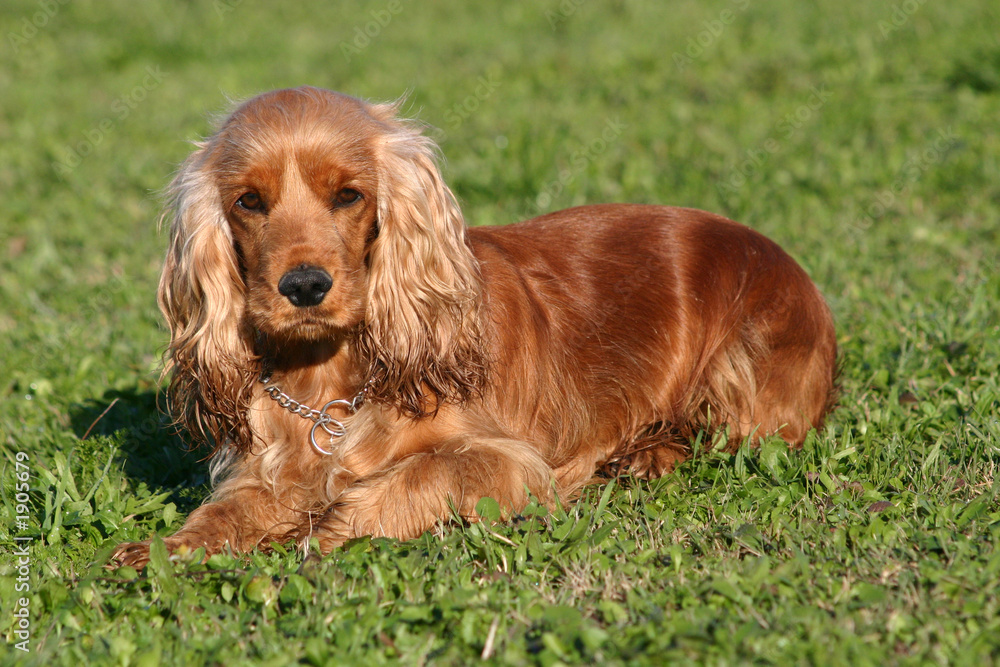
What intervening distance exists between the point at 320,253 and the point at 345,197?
30cm

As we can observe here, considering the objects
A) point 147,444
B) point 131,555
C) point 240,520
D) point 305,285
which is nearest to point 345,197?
point 305,285

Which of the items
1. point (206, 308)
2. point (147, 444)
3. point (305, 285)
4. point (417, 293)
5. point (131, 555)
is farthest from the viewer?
point (147, 444)

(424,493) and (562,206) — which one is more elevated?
(424,493)

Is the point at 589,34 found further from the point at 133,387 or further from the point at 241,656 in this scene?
the point at 241,656

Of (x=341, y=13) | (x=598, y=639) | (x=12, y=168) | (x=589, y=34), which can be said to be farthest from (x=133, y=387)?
(x=341, y=13)

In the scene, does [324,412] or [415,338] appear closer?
[415,338]

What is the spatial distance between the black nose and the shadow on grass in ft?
3.57

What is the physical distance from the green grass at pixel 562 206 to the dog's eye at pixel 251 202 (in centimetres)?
78

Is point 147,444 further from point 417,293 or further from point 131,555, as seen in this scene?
point 417,293

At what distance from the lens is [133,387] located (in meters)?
4.74

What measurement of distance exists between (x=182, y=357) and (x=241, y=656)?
1328 mm

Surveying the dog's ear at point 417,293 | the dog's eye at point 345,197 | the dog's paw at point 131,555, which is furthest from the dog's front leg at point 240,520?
the dog's eye at point 345,197

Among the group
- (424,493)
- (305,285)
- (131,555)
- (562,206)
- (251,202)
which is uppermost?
(251,202)

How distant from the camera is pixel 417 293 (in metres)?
3.30
